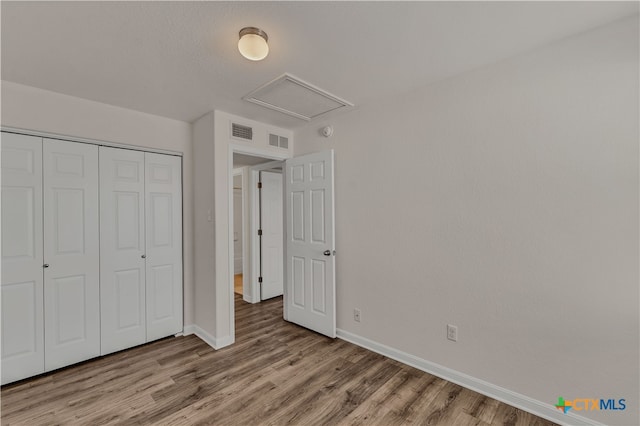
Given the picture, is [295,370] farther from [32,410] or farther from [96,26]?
[96,26]

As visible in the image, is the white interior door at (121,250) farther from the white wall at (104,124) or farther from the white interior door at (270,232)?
the white interior door at (270,232)

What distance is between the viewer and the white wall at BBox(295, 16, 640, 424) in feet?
5.54

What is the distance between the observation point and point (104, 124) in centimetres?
276

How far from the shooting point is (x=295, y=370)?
2516mm

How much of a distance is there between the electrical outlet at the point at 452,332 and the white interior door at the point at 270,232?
9.33ft

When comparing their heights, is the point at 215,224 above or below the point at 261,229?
above

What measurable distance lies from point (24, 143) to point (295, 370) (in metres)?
3.02

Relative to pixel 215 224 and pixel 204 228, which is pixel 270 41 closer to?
pixel 215 224

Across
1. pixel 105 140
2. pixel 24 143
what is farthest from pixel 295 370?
pixel 24 143

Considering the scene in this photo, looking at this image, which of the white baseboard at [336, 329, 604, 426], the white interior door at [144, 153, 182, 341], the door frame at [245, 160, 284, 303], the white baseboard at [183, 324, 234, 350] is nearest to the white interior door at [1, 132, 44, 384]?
the white interior door at [144, 153, 182, 341]

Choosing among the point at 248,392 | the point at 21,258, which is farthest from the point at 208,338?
the point at 21,258

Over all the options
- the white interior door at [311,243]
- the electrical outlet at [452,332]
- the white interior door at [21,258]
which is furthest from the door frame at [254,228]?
the electrical outlet at [452,332]

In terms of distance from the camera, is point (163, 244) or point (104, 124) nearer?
point (104, 124)

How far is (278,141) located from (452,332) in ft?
8.95
